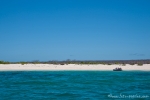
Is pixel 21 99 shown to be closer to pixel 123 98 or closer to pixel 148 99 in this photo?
pixel 123 98

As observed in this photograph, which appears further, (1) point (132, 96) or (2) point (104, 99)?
(1) point (132, 96)

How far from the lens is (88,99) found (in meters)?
16.8

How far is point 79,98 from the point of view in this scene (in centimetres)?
1723

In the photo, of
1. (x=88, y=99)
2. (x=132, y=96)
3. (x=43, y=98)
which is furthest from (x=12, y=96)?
(x=132, y=96)

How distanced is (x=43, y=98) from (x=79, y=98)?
97.8 inches

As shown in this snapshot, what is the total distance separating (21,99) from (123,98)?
22.5ft

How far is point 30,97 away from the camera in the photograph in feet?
58.0

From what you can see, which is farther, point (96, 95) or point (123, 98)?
point (96, 95)

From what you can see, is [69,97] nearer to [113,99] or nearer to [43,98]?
[43,98]

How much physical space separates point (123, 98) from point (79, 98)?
9.76 ft

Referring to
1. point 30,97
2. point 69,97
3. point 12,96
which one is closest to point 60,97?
point 69,97

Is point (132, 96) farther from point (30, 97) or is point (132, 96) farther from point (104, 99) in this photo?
point (30, 97)

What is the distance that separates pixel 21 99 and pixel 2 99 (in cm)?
127

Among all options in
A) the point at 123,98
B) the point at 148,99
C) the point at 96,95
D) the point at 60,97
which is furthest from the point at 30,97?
the point at 148,99
